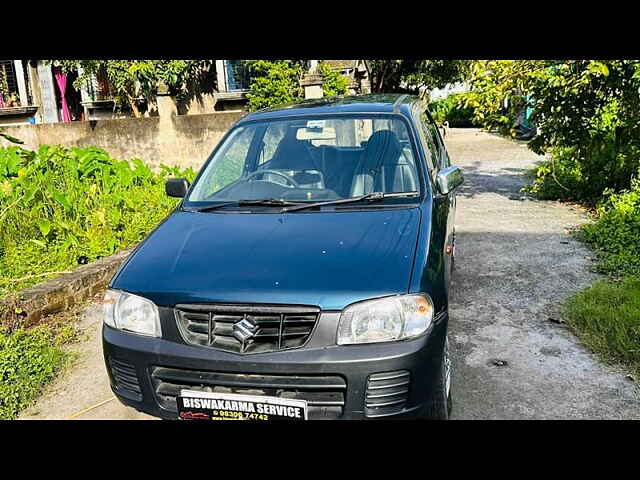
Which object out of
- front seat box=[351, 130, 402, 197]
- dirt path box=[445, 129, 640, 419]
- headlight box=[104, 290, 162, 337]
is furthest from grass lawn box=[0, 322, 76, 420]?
dirt path box=[445, 129, 640, 419]

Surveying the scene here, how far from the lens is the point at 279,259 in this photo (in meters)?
2.64

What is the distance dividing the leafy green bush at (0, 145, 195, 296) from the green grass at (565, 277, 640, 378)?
4.53 m

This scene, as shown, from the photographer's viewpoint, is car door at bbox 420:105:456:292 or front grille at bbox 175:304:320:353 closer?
front grille at bbox 175:304:320:353

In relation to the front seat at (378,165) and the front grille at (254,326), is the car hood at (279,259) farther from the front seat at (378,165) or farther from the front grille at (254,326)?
the front seat at (378,165)

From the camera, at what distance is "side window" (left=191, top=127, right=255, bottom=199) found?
12.1 ft

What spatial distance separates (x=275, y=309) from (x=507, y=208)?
669cm

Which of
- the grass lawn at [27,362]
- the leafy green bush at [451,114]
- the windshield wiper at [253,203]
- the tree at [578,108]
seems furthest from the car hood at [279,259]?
the leafy green bush at [451,114]

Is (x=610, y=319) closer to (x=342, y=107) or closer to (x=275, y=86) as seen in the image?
(x=342, y=107)

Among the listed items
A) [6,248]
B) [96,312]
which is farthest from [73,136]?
[96,312]

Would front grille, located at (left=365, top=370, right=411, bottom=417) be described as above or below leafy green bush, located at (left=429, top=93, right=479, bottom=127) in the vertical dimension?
below

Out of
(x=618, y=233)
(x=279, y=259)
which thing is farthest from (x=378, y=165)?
(x=618, y=233)

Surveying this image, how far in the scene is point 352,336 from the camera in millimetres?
2361

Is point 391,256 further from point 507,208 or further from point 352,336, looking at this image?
point 507,208

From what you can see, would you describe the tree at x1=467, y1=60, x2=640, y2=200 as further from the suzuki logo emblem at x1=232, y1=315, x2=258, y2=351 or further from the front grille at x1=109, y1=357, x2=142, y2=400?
the front grille at x1=109, y1=357, x2=142, y2=400
